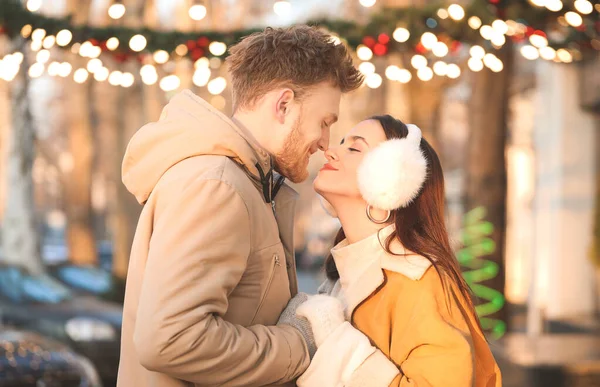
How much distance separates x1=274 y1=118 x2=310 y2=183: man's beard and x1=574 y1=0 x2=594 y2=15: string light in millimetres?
3258

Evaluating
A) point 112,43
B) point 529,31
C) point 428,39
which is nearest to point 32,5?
point 112,43

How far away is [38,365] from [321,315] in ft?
16.3

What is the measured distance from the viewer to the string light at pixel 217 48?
7.42 m

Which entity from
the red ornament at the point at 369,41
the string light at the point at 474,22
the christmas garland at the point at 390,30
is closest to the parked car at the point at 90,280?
the christmas garland at the point at 390,30

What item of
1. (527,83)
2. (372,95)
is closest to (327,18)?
(527,83)

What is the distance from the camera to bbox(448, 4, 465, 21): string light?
6.81 metres

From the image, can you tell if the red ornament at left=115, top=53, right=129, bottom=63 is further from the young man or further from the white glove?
the white glove

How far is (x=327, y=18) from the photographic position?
293 inches

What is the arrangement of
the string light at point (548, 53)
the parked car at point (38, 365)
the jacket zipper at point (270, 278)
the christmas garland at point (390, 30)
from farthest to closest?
1. the string light at point (548, 53)
2. the parked car at point (38, 365)
3. the christmas garland at point (390, 30)
4. the jacket zipper at point (270, 278)

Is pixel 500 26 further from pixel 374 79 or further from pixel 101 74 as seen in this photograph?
pixel 101 74

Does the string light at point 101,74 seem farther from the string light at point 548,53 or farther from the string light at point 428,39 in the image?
the string light at point 548,53

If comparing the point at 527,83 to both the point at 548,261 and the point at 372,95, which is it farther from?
the point at 548,261

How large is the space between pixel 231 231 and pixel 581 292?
1250cm

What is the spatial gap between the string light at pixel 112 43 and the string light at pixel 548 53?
3.56m
